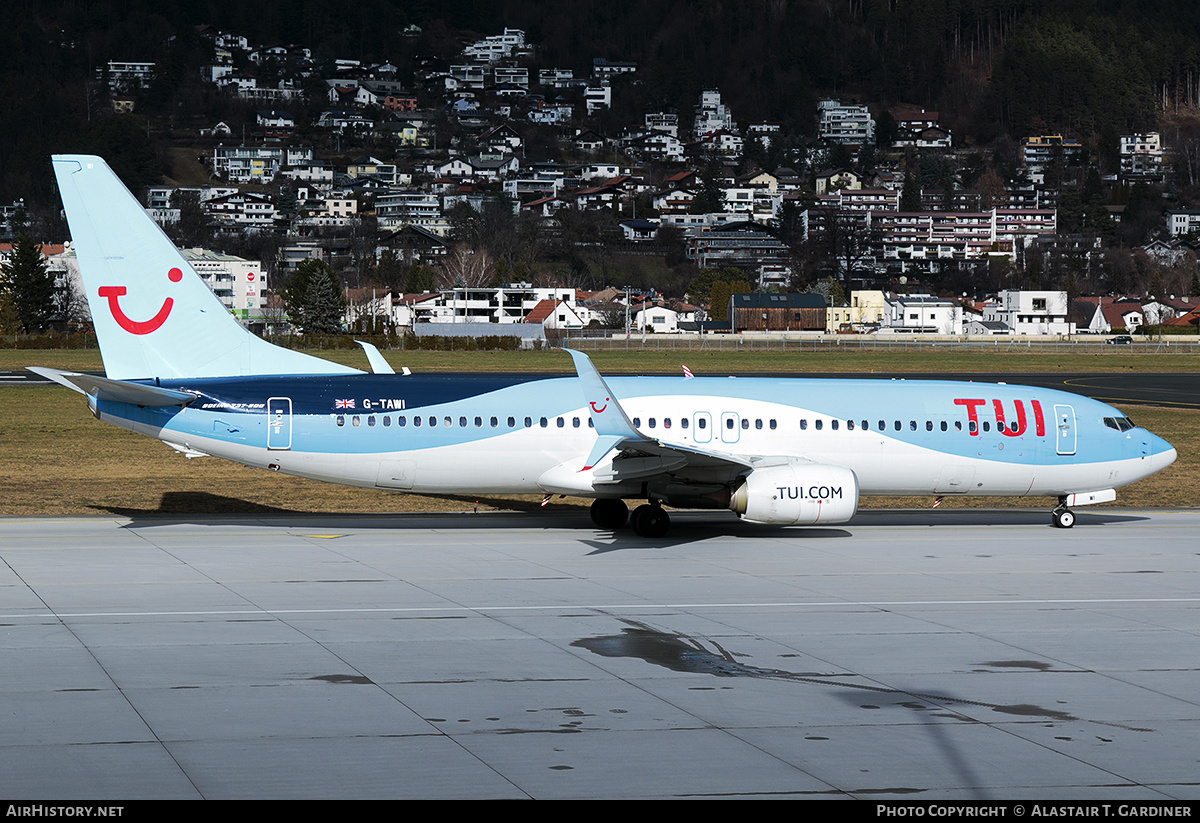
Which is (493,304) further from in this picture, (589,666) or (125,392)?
(589,666)

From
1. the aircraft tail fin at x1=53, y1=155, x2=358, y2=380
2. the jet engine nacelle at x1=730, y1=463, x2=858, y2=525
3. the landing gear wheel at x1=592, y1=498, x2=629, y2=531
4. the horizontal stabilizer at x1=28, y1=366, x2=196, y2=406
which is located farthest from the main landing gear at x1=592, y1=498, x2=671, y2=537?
the horizontal stabilizer at x1=28, y1=366, x2=196, y2=406

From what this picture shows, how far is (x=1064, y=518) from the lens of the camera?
32.1 metres

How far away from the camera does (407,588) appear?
23.3 metres

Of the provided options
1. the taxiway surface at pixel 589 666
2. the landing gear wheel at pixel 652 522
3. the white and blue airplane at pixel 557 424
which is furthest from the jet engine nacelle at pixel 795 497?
the landing gear wheel at pixel 652 522

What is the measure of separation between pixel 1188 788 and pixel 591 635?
904 centimetres

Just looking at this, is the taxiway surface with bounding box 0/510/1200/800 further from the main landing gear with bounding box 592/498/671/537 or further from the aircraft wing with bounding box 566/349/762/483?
the aircraft wing with bounding box 566/349/762/483

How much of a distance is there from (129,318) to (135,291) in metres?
0.60

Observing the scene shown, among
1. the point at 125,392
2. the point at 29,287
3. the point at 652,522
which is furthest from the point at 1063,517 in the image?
the point at 29,287

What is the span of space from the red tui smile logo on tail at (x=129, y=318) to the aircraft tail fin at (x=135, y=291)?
0.07 feet

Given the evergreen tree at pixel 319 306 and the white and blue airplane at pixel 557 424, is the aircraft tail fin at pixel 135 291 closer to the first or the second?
the white and blue airplane at pixel 557 424

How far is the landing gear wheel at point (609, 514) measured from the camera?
31234mm

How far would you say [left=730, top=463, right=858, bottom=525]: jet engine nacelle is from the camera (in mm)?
27656

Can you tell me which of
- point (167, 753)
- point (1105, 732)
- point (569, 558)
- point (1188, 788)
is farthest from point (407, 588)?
point (1188, 788)

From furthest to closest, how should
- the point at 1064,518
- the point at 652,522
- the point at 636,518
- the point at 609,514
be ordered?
1. the point at 1064,518
2. the point at 609,514
3. the point at 636,518
4. the point at 652,522
